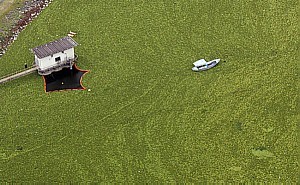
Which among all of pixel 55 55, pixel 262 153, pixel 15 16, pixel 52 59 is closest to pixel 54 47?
pixel 55 55

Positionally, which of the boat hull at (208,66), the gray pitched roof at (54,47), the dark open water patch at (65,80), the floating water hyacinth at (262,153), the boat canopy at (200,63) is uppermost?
the gray pitched roof at (54,47)

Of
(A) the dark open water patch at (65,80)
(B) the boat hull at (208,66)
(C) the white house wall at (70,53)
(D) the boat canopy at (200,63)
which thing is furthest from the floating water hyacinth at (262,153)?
(C) the white house wall at (70,53)

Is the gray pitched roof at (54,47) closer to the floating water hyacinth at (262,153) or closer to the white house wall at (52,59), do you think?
the white house wall at (52,59)

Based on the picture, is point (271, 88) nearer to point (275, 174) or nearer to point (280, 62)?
point (280, 62)

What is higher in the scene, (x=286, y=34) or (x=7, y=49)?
(x=7, y=49)

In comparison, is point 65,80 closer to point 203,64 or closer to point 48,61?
point 48,61

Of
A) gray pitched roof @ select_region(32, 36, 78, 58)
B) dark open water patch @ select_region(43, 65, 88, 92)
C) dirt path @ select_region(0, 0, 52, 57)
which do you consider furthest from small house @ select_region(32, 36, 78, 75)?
dirt path @ select_region(0, 0, 52, 57)

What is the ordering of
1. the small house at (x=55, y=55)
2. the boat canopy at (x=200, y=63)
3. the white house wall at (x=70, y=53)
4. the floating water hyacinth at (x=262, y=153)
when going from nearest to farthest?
1. the floating water hyacinth at (x=262, y=153)
2. the small house at (x=55, y=55)
3. the white house wall at (x=70, y=53)
4. the boat canopy at (x=200, y=63)

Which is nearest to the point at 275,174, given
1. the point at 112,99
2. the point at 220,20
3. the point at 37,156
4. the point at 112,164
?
the point at 112,164
